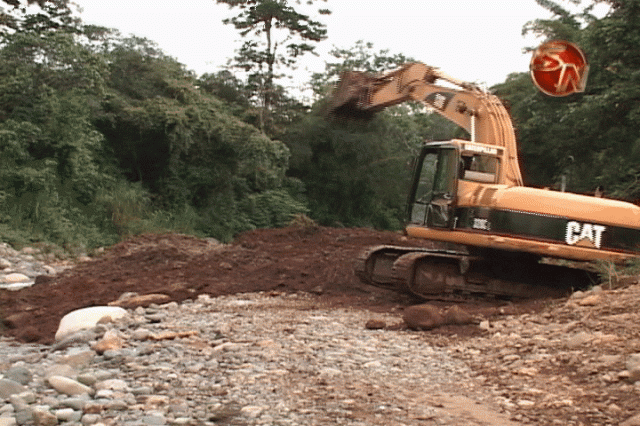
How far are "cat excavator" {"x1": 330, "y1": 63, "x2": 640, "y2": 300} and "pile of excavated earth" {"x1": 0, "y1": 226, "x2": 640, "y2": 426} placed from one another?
45 cm

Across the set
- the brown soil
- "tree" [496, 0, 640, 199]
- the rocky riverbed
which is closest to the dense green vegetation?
"tree" [496, 0, 640, 199]

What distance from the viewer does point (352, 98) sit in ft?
39.7

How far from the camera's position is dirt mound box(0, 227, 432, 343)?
10.3 metres

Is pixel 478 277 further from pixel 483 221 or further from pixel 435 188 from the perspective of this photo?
pixel 435 188

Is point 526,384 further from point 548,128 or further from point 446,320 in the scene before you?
point 548,128

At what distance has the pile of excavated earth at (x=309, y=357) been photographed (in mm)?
5316

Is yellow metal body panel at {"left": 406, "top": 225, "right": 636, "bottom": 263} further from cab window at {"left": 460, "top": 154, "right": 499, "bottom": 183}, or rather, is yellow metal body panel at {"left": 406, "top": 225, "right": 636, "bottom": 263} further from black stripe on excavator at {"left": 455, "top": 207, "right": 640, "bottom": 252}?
cab window at {"left": 460, "top": 154, "right": 499, "bottom": 183}

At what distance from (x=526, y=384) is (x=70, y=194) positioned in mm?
18876

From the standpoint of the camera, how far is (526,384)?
19.6 ft

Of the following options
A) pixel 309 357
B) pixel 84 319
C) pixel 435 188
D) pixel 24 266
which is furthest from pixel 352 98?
pixel 24 266

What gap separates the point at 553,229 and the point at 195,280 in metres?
5.16

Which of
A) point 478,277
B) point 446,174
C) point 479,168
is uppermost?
point 479,168

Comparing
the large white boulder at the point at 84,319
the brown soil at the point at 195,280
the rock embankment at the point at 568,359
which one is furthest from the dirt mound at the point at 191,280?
the rock embankment at the point at 568,359

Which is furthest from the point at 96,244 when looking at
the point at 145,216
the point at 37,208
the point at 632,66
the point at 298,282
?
the point at 632,66
